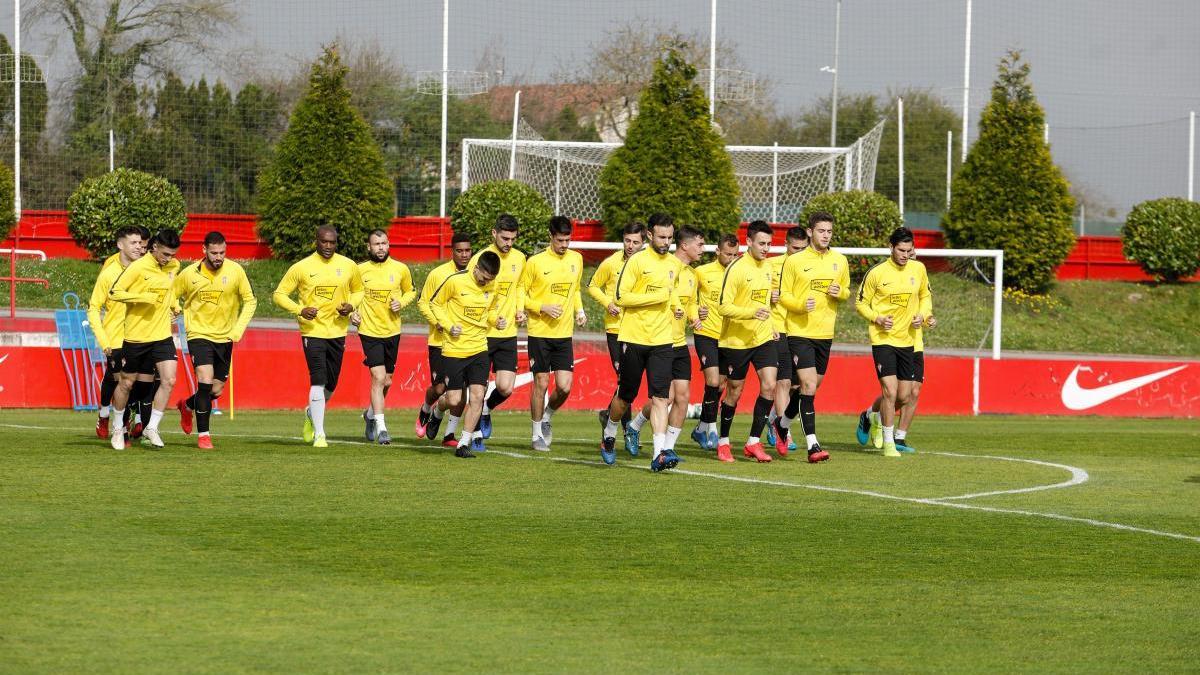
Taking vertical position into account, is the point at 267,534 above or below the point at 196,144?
below

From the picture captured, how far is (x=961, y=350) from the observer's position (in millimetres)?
30359

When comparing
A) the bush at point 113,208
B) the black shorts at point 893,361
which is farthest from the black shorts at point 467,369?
the bush at point 113,208

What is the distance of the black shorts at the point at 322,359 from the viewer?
49.2 ft

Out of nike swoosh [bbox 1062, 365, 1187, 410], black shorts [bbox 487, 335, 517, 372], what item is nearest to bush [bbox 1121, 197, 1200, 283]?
nike swoosh [bbox 1062, 365, 1187, 410]

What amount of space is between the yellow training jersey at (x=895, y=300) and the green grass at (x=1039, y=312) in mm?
14688

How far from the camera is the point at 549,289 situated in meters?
15.4

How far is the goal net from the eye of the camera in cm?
3797

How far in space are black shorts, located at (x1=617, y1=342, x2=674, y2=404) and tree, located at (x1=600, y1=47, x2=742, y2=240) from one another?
2066cm

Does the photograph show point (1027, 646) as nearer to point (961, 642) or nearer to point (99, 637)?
point (961, 642)

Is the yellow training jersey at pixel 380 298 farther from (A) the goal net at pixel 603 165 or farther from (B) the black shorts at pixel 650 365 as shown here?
(A) the goal net at pixel 603 165

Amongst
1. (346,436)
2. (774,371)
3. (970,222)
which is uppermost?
(970,222)

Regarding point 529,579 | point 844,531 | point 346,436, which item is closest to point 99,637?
point 529,579

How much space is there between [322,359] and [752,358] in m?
4.50

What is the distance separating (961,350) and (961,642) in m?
24.3
